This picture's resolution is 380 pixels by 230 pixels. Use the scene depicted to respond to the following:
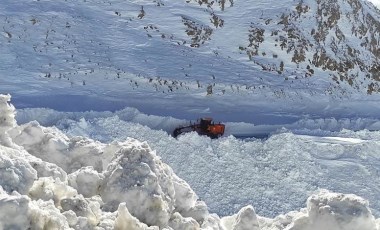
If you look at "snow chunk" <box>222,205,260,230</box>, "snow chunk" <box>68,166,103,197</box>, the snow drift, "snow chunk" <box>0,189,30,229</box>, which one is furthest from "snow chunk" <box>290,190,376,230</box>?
"snow chunk" <box>0,189,30,229</box>

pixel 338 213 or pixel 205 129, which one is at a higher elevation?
pixel 338 213

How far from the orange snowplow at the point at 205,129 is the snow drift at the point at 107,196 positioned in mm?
17078

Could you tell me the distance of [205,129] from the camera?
25.5 metres

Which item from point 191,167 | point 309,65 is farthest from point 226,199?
point 309,65

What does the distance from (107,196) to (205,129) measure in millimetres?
19137

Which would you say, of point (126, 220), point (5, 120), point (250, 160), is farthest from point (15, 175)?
point (250, 160)

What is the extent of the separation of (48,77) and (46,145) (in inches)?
816

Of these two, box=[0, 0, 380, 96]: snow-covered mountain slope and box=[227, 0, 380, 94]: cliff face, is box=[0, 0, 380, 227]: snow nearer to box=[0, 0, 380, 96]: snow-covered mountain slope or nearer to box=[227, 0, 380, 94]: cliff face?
box=[0, 0, 380, 96]: snow-covered mountain slope

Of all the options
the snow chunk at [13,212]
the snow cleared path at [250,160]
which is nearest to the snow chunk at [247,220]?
the snow chunk at [13,212]

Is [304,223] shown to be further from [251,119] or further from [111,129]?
[251,119]

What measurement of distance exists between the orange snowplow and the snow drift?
56.0ft

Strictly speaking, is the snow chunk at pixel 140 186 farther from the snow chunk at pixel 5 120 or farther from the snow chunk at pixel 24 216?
the snow chunk at pixel 5 120

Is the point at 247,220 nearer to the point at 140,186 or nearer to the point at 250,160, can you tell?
the point at 140,186

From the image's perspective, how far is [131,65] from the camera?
30719 millimetres
